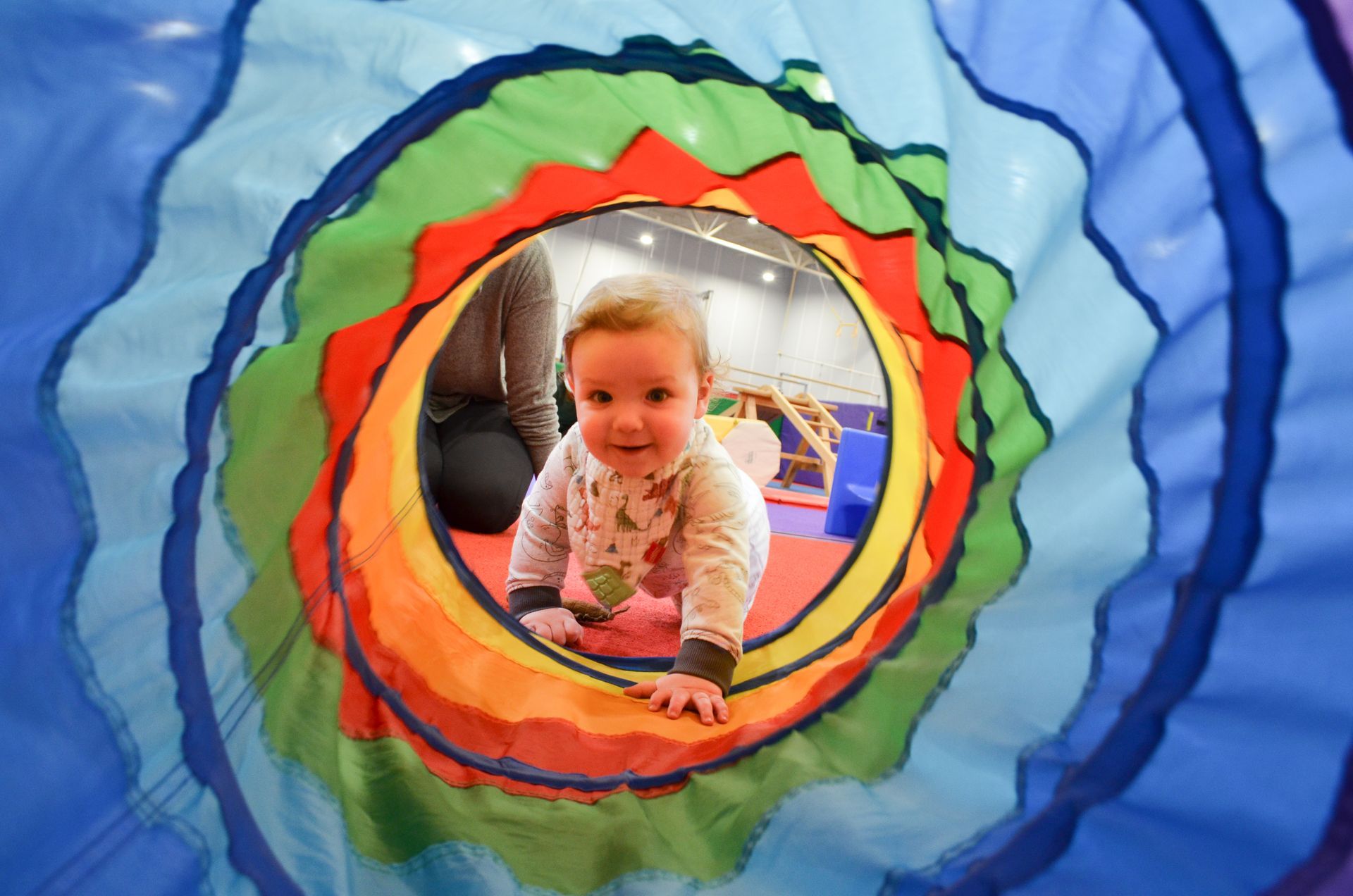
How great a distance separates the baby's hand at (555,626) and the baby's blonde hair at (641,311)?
0.40 m

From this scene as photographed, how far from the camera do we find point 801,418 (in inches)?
188

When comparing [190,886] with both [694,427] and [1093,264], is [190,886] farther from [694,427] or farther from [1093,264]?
[694,427]

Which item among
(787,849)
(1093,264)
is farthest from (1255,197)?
(787,849)

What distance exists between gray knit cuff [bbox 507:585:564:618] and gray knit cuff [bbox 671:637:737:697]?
1.19 ft

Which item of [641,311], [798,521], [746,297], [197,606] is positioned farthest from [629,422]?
[746,297]

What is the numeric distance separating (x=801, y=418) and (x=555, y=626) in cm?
371

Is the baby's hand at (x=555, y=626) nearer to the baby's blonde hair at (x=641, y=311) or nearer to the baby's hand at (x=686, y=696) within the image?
the baby's hand at (x=686, y=696)

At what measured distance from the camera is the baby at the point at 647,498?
1039 mm

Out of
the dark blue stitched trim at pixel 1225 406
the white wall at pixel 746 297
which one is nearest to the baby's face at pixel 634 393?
the dark blue stitched trim at pixel 1225 406

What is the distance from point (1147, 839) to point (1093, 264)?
0.32 meters

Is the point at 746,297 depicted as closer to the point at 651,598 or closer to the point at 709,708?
the point at 651,598

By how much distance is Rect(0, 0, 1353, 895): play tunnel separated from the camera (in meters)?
0.36

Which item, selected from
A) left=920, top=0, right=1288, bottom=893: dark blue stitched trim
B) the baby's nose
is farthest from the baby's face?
left=920, top=0, right=1288, bottom=893: dark blue stitched trim

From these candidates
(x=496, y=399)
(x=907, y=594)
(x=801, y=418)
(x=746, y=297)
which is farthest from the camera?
(x=746, y=297)
